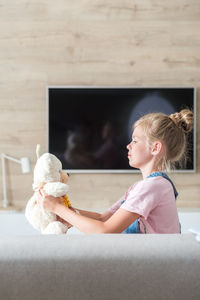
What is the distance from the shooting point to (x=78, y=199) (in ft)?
11.9

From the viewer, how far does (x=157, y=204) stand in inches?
52.1

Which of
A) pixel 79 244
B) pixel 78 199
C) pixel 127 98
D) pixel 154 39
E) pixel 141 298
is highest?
pixel 154 39

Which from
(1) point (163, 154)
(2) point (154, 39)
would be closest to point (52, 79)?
(2) point (154, 39)

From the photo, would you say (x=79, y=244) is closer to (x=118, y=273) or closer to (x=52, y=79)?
(x=118, y=273)

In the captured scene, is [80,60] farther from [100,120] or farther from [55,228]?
[55,228]

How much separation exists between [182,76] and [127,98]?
0.54 m

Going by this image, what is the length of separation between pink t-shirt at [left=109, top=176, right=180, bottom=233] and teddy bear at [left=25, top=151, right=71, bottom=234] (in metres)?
0.22

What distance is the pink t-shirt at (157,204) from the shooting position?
4.24ft

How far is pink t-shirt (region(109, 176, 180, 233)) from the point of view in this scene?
4.24ft

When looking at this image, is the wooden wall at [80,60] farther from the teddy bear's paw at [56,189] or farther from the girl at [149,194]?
the teddy bear's paw at [56,189]

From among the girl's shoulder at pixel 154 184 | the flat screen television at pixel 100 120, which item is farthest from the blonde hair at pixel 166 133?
the flat screen television at pixel 100 120

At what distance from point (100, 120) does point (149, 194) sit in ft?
7.85

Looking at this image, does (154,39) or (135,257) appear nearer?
(135,257)

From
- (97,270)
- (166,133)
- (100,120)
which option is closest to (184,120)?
(166,133)
